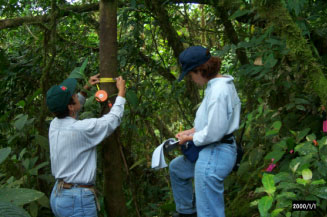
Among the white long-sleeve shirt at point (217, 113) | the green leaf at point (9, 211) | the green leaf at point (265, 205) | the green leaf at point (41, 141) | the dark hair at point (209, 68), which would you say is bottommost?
the green leaf at point (265, 205)

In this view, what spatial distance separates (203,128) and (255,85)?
2.29 meters

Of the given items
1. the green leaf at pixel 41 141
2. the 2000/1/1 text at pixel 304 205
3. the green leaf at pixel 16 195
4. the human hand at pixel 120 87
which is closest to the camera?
the green leaf at pixel 16 195

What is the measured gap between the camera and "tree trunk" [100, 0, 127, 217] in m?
3.51

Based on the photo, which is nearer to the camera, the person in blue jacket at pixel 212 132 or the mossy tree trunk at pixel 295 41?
the person in blue jacket at pixel 212 132

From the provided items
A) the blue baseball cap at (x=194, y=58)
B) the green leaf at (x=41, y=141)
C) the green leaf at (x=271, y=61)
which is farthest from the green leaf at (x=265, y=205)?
the green leaf at (x=41, y=141)

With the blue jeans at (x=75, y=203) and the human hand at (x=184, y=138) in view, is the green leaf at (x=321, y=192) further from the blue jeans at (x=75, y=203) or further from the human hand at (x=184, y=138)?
the blue jeans at (x=75, y=203)

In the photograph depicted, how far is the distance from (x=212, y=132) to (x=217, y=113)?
142 millimetres

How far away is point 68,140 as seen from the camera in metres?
3.13

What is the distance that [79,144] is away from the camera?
313 centimetres

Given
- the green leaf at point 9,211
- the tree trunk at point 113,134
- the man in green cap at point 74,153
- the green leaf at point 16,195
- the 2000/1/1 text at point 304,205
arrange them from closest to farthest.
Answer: the green leaf at point 9,211 → the green leaf at point 16,195 → the 2000/1/1 text at point 304,205 → the man in green cap at point 74,153 → the tree trunk at point 113,134

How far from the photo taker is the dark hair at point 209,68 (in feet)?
9.40

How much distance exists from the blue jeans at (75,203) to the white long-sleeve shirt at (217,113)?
1.08m

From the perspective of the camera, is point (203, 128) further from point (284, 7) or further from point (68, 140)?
point (284, 7)

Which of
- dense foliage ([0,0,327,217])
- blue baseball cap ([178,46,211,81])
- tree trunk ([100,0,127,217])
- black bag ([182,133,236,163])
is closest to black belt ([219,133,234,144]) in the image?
black bag ([182,133,236,163])
